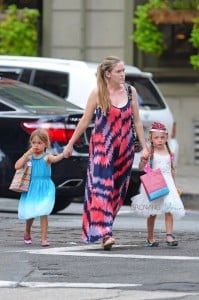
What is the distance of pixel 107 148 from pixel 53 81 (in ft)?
20.8

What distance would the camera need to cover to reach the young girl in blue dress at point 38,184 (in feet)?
36.7

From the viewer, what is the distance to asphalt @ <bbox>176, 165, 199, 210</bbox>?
18.1 meters

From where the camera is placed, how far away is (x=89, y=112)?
10875 mm

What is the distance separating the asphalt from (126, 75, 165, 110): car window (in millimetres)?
1371

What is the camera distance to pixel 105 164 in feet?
35.4

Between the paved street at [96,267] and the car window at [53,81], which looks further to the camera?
the car window at [53,81]

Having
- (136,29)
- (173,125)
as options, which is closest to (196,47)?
(136,29)

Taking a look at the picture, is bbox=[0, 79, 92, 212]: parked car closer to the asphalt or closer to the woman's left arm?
the woman's left arm

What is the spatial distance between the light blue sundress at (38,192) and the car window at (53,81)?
5.70 metres

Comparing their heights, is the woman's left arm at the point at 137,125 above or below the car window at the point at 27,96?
above

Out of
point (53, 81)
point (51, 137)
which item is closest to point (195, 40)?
point (53, 81)

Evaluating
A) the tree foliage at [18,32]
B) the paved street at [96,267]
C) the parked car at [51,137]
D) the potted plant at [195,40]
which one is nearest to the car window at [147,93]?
the parked car at [51,137]

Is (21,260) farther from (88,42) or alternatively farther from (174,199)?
(88,42)

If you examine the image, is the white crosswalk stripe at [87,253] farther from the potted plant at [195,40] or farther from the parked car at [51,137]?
the potted plant at [195,40]
